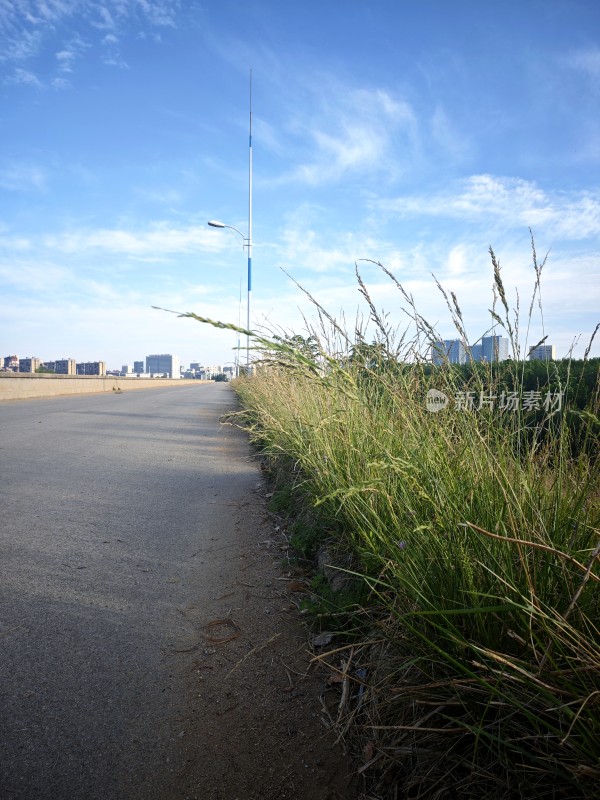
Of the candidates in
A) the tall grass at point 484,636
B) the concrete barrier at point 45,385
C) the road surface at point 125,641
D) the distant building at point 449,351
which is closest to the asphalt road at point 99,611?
the road surface at point 125,641

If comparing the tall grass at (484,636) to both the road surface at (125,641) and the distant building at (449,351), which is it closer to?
the distant building at (449,351)

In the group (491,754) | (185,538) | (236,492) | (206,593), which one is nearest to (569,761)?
(491,754)

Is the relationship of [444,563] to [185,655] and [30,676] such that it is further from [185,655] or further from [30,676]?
[30,676]

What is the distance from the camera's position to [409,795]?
1.60m

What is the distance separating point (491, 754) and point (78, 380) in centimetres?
3456

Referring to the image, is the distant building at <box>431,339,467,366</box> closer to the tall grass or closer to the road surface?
the tall grass

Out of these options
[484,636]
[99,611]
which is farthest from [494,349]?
[99,611]

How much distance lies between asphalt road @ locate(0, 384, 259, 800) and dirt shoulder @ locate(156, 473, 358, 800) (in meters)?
0.08

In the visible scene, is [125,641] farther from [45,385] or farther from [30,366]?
[30,366]

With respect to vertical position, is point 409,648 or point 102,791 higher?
point 409,648

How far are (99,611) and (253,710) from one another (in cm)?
123

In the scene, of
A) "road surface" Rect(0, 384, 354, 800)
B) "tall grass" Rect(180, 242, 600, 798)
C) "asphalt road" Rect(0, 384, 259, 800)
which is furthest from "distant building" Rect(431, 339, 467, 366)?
"asphalt road" Rect(0, 384, 259, 800)

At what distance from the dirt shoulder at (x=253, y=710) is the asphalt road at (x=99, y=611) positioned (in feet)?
0.25

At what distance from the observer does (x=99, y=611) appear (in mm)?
2990
